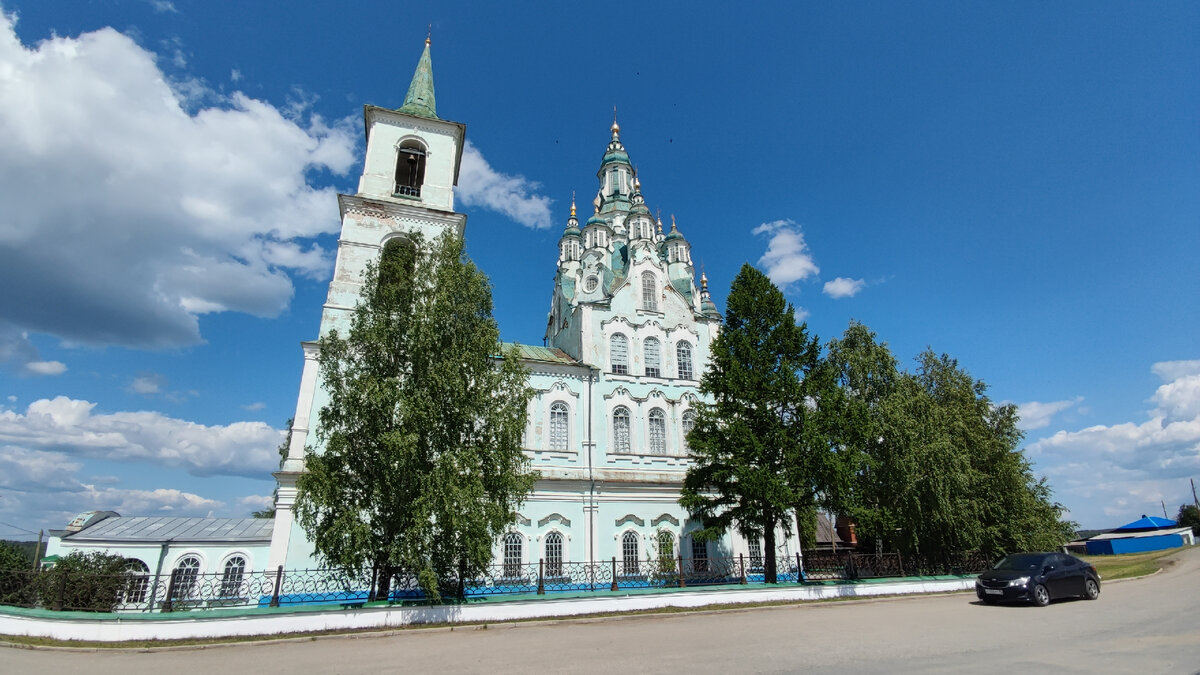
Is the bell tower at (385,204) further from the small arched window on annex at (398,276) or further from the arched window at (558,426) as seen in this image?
the arched window at (558,426)

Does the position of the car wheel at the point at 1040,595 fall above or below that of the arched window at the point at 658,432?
below

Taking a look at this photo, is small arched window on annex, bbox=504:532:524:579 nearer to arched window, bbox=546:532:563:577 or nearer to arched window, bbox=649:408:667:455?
arched window, bbox=546:532:563:577

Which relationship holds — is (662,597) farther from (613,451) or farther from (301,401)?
(301,401)

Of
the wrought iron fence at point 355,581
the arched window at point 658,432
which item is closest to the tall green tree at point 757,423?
the wrought iron fence at point 355,581

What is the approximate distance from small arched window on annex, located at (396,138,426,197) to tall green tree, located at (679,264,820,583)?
13.7 meters

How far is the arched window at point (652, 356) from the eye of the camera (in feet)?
83.0

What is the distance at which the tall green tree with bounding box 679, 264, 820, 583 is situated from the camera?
653 inches

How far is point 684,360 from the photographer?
85.4 feet

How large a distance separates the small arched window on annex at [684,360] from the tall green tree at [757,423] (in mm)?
6066

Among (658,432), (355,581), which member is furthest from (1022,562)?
(355,581)

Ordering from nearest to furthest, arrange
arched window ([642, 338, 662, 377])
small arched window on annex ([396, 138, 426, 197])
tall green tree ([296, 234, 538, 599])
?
tall green tree ([296, 234, 538, 599]) < small arched window on annex ([396, 138, 426, 197]) < arched window ([642, 338, 662, 377])

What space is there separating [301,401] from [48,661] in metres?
10.8

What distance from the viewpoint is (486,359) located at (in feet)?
43.8

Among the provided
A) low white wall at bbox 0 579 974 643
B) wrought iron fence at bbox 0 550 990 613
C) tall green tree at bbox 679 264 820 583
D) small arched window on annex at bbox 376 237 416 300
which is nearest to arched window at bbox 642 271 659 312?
tall green tree at bbox 679 264 820 583
